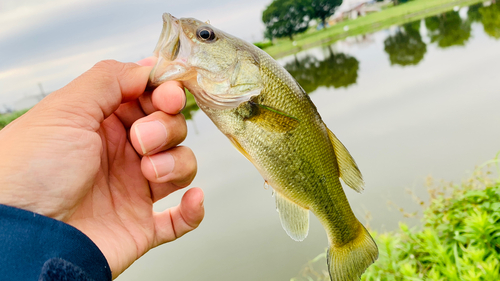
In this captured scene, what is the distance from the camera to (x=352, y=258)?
71.7 inches

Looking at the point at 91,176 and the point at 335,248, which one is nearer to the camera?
the point at 91,176

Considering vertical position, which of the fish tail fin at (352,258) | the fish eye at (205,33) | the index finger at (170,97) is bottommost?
the fish tail fin at (352,258)

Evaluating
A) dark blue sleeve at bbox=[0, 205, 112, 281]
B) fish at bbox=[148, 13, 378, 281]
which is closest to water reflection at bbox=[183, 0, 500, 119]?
fish at bbox=[148, 13, 378, 281]

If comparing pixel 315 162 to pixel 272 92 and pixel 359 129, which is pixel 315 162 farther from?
pixel 359 129

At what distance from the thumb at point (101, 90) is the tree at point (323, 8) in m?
45.9

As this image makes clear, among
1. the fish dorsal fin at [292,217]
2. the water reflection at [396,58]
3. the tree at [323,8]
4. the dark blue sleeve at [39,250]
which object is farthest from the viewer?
the tree at [323,8]

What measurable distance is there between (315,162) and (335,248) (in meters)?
0.56

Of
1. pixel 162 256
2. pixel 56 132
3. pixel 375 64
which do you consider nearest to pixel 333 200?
pixel 56 132

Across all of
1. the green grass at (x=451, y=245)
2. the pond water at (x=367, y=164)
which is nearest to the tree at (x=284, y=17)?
the pond water at (x=367, y=164)

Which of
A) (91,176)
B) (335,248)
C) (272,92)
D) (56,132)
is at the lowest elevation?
(335,248)

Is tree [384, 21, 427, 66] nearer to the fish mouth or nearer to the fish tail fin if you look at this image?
the fish tail fin

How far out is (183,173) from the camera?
1.73 metres

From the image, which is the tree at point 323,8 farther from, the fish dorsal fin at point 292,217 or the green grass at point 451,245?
the fish dorsal fin at point 292,217

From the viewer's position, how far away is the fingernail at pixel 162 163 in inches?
64.7
